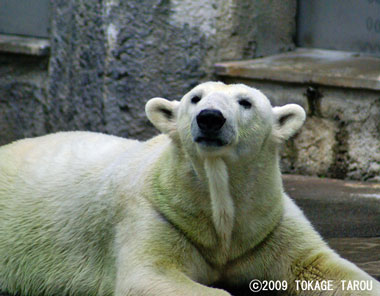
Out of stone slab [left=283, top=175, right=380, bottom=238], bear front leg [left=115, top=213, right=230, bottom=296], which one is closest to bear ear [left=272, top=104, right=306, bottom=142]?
bear front leg [left=115, top=213, right=230, bottom=296]

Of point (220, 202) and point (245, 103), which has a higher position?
point (245, 103)

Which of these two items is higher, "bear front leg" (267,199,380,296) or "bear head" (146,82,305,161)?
"bear head" (146,82,305,161)

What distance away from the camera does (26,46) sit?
6176 millimetres

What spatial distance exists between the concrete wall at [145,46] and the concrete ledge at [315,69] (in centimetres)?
19

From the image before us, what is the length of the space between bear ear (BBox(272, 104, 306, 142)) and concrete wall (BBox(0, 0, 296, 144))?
2.43m

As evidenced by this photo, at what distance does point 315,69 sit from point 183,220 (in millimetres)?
2712

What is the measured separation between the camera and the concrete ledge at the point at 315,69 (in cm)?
496

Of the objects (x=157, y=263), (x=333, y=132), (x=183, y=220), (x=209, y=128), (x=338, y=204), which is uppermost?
(x=209, y=128)

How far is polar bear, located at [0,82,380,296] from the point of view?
107 inches

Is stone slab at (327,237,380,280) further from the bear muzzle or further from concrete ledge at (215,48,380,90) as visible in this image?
concrete ledge at (215,48,380,90)

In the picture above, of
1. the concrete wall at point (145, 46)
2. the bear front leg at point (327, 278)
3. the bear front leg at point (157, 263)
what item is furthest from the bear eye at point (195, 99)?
the concrete wall at point (145, 46)

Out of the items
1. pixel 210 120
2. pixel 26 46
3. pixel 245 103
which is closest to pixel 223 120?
pixel 210 120

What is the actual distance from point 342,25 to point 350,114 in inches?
37.1

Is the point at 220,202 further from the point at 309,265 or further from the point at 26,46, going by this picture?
the point at 26,46
